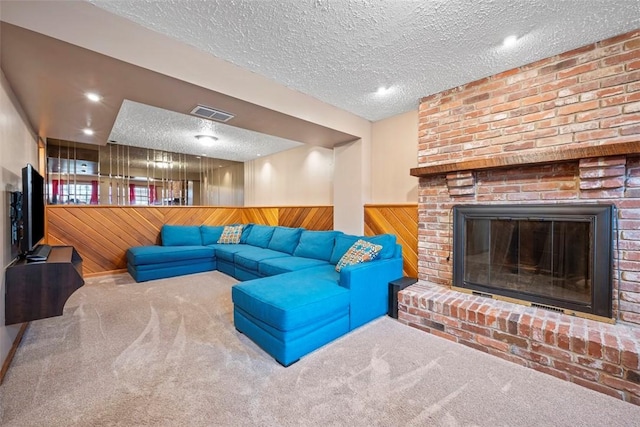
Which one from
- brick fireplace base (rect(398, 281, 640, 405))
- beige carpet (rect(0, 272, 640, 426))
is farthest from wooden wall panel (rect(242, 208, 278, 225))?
brick fireplace base (rect(398, 281, 640, 405))

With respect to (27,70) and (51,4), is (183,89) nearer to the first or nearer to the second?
(51,4)

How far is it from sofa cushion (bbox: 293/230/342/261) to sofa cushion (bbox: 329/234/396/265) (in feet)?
0.39

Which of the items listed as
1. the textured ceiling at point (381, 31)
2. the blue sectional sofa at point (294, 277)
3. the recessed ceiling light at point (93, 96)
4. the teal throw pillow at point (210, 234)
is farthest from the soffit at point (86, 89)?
the teal throw pillow at point (210, 234)

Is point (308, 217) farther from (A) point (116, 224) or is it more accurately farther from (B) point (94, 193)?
(B) point (94, 193)

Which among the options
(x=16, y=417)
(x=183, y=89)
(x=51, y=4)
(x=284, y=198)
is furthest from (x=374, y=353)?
(x=284, y=198)

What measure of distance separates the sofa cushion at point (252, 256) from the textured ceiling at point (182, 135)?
2000 mm

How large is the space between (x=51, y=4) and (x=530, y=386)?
152 inches

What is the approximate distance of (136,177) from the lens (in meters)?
5.58

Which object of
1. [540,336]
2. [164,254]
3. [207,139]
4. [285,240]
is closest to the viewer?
[540,336]

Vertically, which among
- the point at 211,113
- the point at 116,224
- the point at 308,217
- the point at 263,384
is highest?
the point at 211,113

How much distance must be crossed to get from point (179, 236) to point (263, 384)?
4.08 meters

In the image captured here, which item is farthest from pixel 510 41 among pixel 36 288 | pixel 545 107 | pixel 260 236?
pixel 260 236

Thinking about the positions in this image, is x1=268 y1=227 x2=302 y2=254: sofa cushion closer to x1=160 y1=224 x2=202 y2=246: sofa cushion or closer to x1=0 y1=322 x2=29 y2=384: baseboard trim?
x1=160 y1=224 x2=202 y2=246: sofa cushion

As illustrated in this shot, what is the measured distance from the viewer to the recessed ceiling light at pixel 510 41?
2045mm
